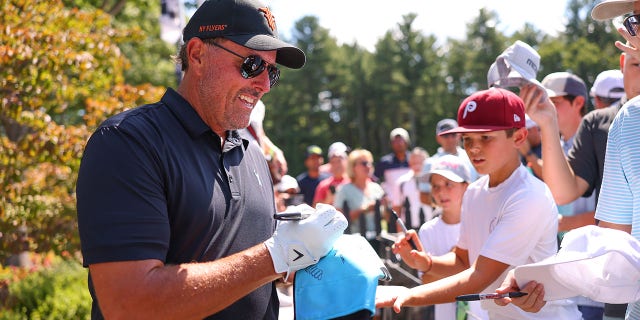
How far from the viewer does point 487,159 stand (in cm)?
338

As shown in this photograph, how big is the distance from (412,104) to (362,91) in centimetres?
555

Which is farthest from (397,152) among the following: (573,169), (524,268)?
(524,268)

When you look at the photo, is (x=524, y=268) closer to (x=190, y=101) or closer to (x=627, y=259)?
(x=627, y=259)

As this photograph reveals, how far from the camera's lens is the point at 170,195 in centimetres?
203

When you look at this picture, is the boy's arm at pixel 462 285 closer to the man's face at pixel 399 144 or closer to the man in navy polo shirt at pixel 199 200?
the man in navy polo shirt at pixel 199 200

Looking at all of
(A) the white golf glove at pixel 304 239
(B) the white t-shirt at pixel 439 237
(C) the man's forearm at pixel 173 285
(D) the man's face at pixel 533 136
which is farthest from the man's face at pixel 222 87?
(D) the man's face at pixel 533 136

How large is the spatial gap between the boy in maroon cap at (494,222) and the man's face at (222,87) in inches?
43.2

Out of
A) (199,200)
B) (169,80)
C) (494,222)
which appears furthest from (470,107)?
(169,80)

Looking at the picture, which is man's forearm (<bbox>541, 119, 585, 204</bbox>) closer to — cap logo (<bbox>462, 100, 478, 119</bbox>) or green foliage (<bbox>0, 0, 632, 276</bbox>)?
cap logo (<bbox>462, 100, 478, 119</bbox>)

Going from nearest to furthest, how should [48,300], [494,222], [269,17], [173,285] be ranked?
[173,285], [269,17], [494,222], [48,300]

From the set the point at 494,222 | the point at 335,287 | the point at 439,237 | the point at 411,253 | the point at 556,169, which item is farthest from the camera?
the point at 439,237

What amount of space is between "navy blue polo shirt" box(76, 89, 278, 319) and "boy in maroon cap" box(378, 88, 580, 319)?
2.81ft

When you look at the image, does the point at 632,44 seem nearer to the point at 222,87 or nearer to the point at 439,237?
the point at 222,87

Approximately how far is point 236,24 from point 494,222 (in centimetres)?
174
